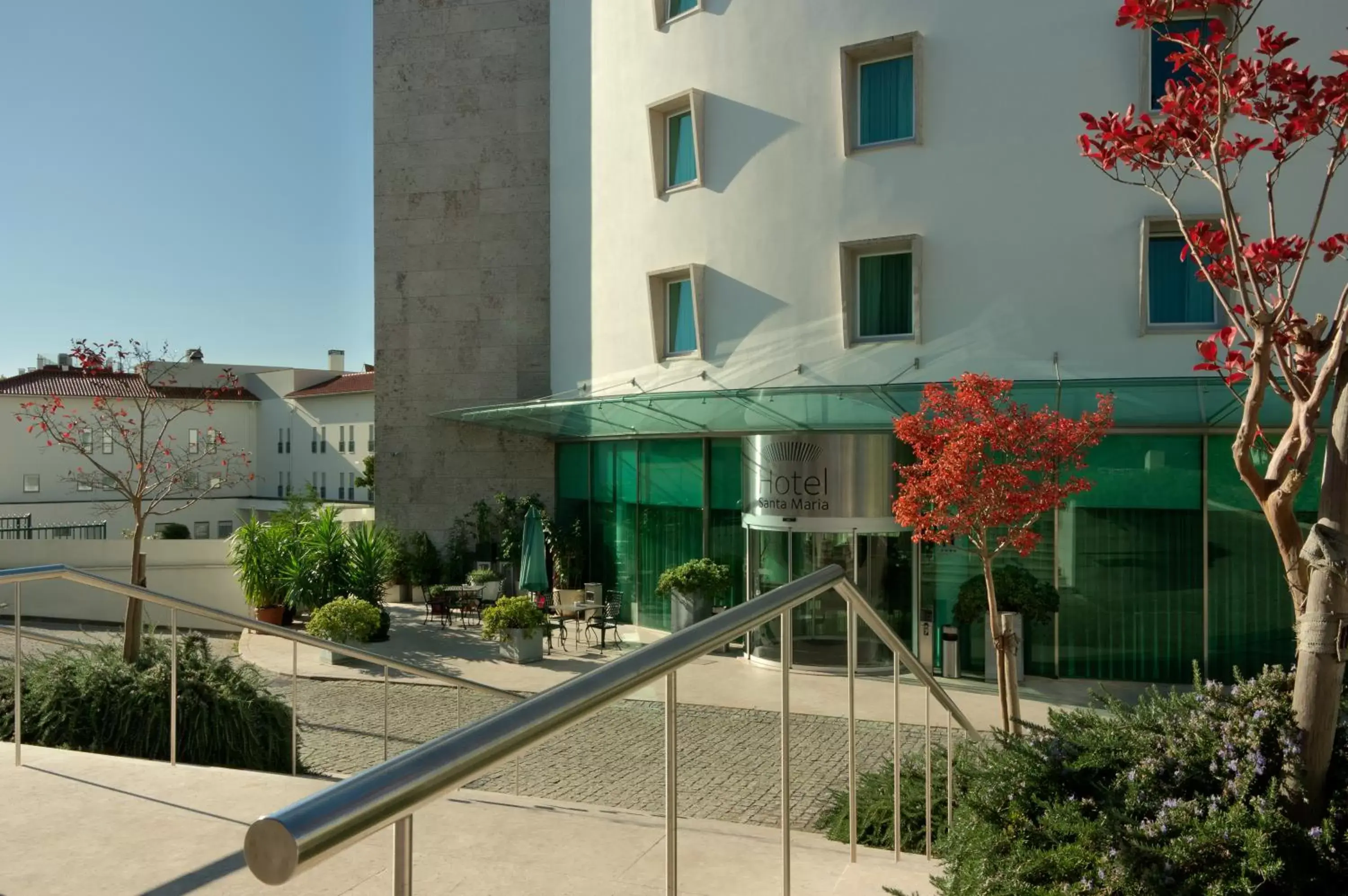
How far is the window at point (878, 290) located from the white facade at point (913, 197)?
0.69 ft

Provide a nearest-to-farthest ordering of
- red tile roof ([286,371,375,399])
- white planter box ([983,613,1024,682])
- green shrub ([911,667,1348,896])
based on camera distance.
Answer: green shrub ([911,667,1348,896])
white planter box ([983,613,1024,682])
red tile roof ([286,371,375,399])

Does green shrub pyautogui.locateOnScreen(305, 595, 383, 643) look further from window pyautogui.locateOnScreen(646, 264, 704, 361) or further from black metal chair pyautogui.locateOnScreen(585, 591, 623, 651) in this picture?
window pyautogui.locateOnScreen(646, 264, 704, 361)

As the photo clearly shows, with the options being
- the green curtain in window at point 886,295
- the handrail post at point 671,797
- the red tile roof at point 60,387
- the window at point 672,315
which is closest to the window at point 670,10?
the window at point 672,315

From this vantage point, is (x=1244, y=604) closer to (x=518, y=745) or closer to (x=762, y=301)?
(x=762, y=301)

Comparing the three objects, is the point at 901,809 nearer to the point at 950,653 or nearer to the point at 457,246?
the point at 950,653

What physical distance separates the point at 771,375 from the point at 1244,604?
829 centimetres

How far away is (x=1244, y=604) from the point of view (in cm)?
1616

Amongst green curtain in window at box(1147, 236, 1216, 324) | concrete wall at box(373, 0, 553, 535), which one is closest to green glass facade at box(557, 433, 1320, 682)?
green curtain in window at box(1147, 236, 1216, 324)

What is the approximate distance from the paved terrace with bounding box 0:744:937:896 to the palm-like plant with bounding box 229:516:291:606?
16224 millimetres

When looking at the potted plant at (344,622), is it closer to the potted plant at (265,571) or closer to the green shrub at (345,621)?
the green shrub at (345,621)

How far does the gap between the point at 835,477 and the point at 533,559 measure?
7311mm

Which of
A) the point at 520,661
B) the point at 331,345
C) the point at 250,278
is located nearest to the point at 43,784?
the point at 520,661

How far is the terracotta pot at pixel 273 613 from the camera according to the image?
22.2 m

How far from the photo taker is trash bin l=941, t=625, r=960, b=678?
16844mm
